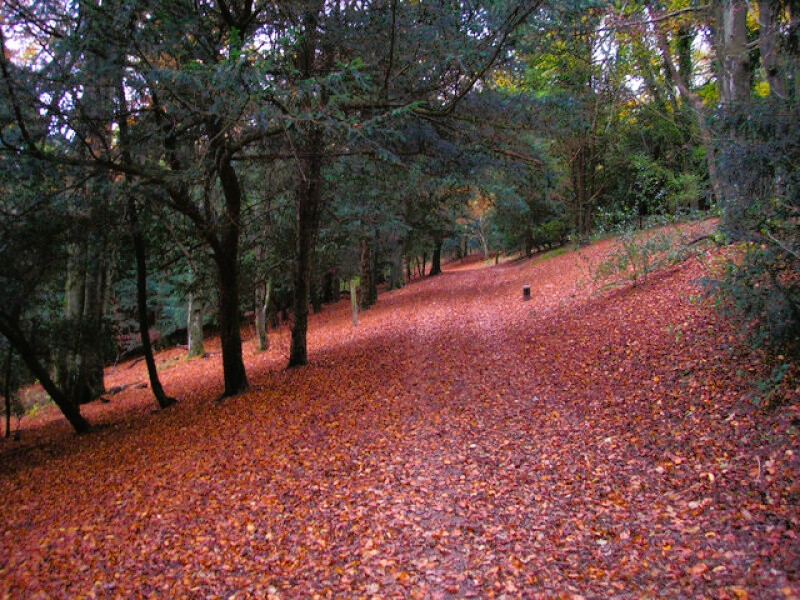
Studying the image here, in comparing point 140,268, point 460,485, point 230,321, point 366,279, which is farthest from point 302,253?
A: point 366,279

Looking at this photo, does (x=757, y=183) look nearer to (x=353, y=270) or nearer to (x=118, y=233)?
(x=118, y=233)

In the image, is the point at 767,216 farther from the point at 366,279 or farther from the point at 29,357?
the point at 366,279

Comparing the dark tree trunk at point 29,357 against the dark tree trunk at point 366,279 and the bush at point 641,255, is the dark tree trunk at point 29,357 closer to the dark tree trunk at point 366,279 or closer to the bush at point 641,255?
the bush at point 641,255

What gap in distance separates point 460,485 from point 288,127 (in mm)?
4168

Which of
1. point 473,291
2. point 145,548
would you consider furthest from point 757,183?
point 473,291

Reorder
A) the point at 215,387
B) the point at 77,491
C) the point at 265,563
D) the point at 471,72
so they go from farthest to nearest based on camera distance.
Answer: the point at 215,387 → the point at 471,72 → the point at 77,491 → the point at 265,563

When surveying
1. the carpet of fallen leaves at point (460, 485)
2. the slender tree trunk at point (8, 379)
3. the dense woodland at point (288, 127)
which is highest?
the dense woodland at point (288, 127)

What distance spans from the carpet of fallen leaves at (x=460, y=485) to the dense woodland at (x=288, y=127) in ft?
3.70

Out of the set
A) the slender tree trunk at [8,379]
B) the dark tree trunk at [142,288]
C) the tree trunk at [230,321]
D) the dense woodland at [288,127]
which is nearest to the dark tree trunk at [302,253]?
the dense woodland at [288,127]

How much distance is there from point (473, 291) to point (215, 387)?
1135cm

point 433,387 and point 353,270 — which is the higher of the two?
point 353,270

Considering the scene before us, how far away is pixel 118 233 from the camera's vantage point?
790 cm

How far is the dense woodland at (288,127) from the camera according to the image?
4.46 metres

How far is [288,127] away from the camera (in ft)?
18.1
